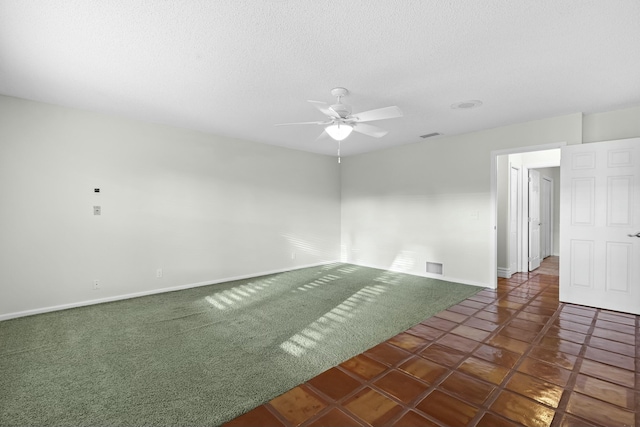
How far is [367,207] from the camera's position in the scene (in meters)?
6.48

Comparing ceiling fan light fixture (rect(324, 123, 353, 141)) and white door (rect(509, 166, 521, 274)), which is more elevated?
ceiling fan light fixture (rect(324, 123, 353, 141))

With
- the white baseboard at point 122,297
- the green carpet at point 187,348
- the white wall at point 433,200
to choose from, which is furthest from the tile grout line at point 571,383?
the white baseboard at point 122,297

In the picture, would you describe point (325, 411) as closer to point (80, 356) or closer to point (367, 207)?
point (80, 356)

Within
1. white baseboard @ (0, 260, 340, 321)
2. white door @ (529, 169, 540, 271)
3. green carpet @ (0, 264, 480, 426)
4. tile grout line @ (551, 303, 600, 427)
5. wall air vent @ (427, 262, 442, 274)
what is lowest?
tile grout line @ (551, 303, 600, 427)

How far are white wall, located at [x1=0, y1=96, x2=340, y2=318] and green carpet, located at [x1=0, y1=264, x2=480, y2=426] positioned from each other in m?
0.44

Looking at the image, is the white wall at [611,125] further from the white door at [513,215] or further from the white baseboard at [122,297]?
the white baseboard at [122,297]

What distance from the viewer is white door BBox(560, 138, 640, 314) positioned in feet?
11.3

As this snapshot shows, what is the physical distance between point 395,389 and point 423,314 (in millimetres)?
1623

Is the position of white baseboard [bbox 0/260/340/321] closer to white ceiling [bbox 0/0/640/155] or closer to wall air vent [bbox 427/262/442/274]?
white ceiling [bbox 0/0/640/155]

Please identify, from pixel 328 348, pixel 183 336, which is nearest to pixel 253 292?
pixel 183 336

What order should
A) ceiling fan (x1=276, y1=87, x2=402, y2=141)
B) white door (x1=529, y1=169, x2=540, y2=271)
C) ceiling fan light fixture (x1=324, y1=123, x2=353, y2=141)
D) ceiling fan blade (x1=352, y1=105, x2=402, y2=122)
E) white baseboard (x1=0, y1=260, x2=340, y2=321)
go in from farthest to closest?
white door (x1=529, y1=169, x2=540, y2=271)
white baseboard (x1=0, y1=260, x2=340, y2=321)
ceiling fan light fixture (x1=324, y1=123, x2=353, y2=141)
ceiling fan (x1=276, y1=87, x2=402, y2=141)
ceiling fan blade (x1=352, y1=105, x2=402, y2=122)

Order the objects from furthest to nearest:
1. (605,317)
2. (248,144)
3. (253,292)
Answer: (248,144), (253,292), (605,317)

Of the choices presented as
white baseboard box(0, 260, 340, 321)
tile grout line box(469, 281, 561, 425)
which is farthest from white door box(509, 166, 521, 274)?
white baseboard box(0, 260, 340, 321)

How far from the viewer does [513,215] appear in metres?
5.46
